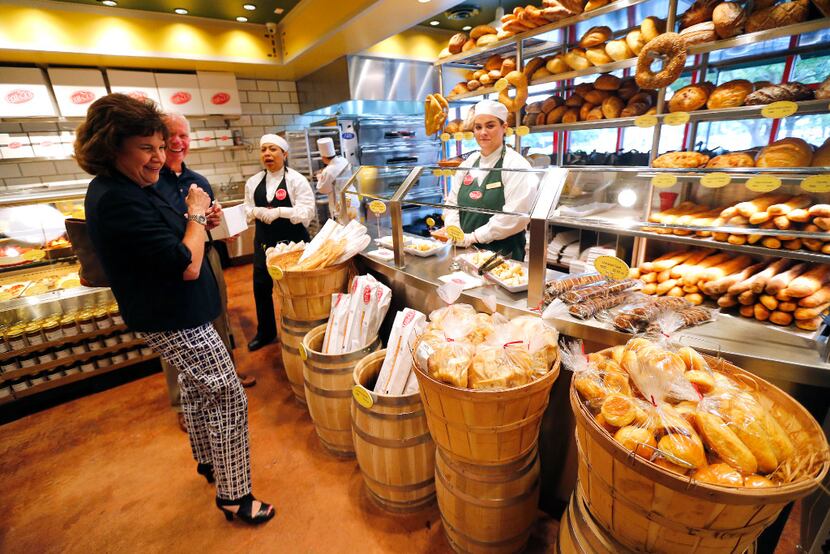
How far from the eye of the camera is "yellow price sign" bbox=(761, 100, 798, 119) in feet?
6.21

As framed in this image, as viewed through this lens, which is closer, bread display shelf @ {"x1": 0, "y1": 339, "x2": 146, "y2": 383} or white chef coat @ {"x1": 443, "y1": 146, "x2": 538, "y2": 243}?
white chef coat @ {"x1": 443, "y1": 146, "x2": 538, "y2": 243}

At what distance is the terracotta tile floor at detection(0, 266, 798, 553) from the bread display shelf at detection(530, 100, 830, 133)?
7.23 ft

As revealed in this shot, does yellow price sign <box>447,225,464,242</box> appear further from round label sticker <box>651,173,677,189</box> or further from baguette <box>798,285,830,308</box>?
baguette <box>798,285,830,308</box>

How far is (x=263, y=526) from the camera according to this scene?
6.56 feet

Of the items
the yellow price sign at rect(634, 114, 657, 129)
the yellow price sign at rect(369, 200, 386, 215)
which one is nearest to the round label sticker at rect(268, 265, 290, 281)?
the yellow price sign at rect(369, 200, 386, 215)

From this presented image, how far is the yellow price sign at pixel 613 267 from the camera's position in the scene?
152cm

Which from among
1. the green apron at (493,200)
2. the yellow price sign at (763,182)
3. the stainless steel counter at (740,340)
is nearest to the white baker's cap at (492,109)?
the green apron at (493,200)

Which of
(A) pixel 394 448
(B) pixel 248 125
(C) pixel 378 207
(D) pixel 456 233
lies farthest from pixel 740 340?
(B) pixel 248 125

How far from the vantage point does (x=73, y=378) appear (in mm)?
3164

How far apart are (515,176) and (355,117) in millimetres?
3735

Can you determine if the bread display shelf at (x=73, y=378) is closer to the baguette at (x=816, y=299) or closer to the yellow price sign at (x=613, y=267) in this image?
the yellow price sign at (x=613, y=267)

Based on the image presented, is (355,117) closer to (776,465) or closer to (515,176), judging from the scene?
(515,176)

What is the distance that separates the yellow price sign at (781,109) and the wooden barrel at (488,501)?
81.4 inches

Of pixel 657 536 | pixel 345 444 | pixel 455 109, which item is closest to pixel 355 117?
pixel 455 109
